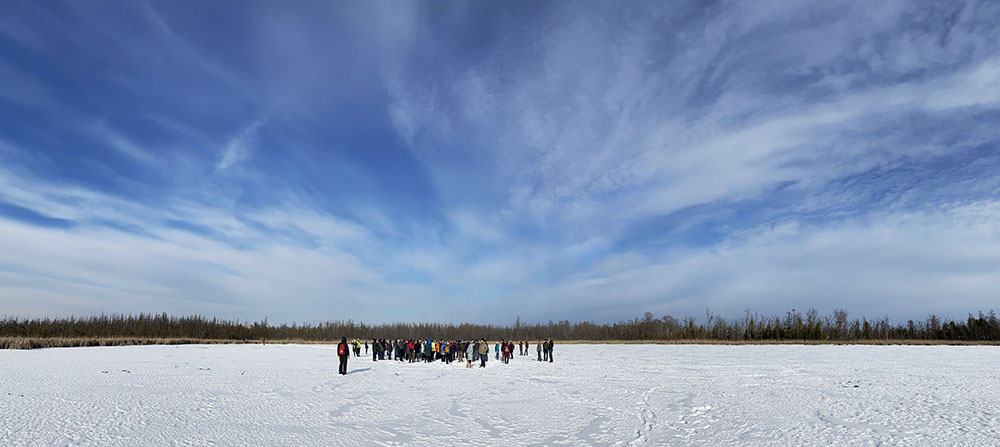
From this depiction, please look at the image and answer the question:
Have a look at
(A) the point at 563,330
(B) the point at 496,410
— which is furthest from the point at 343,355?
(A) the point at 563,330

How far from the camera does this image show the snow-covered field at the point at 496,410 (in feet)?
27.5

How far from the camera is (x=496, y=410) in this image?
11.4m

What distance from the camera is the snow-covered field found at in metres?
8.39

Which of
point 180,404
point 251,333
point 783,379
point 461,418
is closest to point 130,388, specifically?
point 180,404

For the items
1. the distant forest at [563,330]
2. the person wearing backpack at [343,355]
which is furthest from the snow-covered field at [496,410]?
the distant forest at [563,330]

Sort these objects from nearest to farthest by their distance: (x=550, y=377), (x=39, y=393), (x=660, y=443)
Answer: (x=660, y=443)
(x=39, y=393)
(x=550, y=377)

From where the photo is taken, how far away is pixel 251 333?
387ft

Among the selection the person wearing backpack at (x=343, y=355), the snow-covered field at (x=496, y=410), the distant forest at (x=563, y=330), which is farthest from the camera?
the distant forest at (x=563, y=330)

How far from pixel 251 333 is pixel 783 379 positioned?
123 m

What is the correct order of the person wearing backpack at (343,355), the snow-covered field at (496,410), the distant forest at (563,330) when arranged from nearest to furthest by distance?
the snow-covered field at (496,410)
the person wearing backpack at (343,355)
the distant forest at (563,330)

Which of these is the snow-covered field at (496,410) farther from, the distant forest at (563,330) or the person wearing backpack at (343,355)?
the distant forest at (563,330)

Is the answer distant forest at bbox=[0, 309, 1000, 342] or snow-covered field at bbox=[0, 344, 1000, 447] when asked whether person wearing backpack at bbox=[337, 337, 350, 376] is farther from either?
distant forest at bbox=[0, 309, 1000, 342]

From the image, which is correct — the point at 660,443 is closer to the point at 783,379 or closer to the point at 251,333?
the point at 783,379

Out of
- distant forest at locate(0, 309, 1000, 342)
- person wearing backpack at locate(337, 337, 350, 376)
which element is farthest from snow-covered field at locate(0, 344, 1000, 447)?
distant forest at locate(0, 309, 1000, 342)
